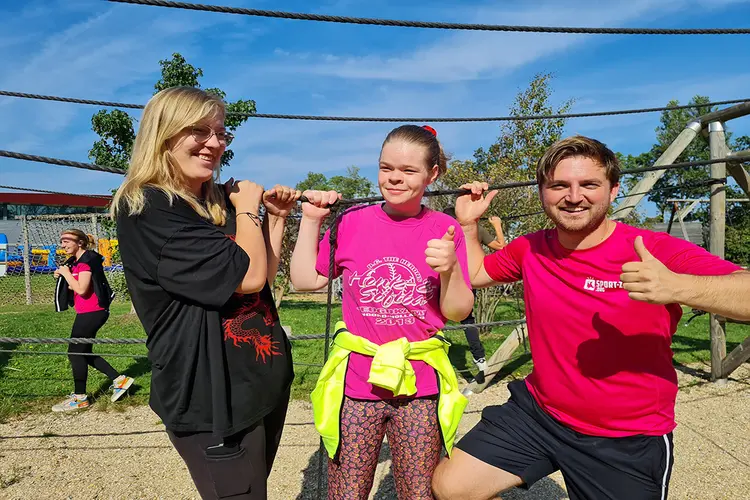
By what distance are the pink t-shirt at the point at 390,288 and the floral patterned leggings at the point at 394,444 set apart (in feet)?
0.15

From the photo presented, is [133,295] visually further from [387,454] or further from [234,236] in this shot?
[387,454]

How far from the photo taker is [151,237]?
1.31 meters

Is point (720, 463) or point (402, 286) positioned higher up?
point (402, 286)

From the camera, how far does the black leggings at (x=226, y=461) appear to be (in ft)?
4.65

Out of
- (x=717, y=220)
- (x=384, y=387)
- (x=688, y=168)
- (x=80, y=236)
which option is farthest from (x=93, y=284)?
(x=688, y=168)

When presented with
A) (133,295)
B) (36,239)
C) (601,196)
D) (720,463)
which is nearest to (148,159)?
(133,295)

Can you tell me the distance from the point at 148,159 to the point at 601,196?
1462mm

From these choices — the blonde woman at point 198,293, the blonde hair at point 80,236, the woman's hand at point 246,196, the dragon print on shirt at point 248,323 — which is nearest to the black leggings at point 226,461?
the blonde woman at point 198,293

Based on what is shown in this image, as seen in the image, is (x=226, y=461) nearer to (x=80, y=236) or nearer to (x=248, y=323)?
(x=248, y=323)

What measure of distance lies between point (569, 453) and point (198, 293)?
140 centimetres

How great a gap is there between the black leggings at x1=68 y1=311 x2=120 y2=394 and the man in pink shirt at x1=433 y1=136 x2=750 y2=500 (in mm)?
4047

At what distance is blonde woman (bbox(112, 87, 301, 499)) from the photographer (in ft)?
4.34

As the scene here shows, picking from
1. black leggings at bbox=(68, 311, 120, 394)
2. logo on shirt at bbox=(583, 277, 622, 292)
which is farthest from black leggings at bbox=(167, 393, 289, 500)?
black leggings at bbox=(68, 311, 120, 394)

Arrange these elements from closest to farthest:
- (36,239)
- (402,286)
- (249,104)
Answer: (402,286), (249,104), (36,239)
